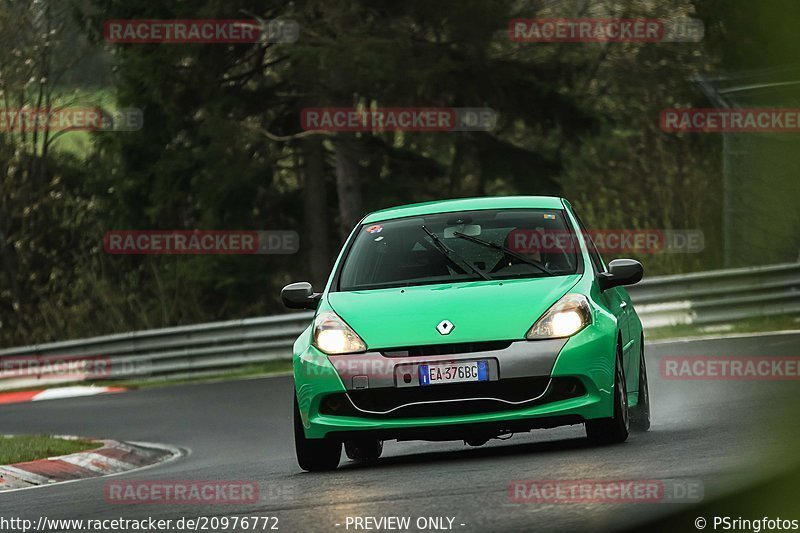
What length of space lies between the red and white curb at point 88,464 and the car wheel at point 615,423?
13.9 ft

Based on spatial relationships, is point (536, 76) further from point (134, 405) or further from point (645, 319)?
point (134, 405)

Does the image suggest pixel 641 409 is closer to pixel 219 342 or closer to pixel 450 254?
pixel 450 254

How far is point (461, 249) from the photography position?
863 centimetres

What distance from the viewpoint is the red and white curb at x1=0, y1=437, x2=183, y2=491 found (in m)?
10.3

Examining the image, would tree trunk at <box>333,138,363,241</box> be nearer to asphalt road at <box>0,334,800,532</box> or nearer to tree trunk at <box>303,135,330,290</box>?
tree trunk at <box>303,135,330,290</box>

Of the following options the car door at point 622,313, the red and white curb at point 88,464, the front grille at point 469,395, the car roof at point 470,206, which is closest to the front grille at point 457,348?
the front grille at point 469,395

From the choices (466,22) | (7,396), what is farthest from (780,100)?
(466,22)

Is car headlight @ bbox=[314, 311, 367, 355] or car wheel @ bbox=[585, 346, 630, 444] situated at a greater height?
car headlight @ bbox=[314, 311, 367, 355]

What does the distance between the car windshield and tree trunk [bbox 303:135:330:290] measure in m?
19.8

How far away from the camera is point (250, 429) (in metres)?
13.5

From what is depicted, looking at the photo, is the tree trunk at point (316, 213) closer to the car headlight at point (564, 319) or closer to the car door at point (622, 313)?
the car door at point (622, 313)

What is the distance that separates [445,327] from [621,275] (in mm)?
1249

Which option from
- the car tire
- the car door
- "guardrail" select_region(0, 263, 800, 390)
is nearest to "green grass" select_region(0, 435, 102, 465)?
the car tire

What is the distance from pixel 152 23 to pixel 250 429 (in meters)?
15.9
